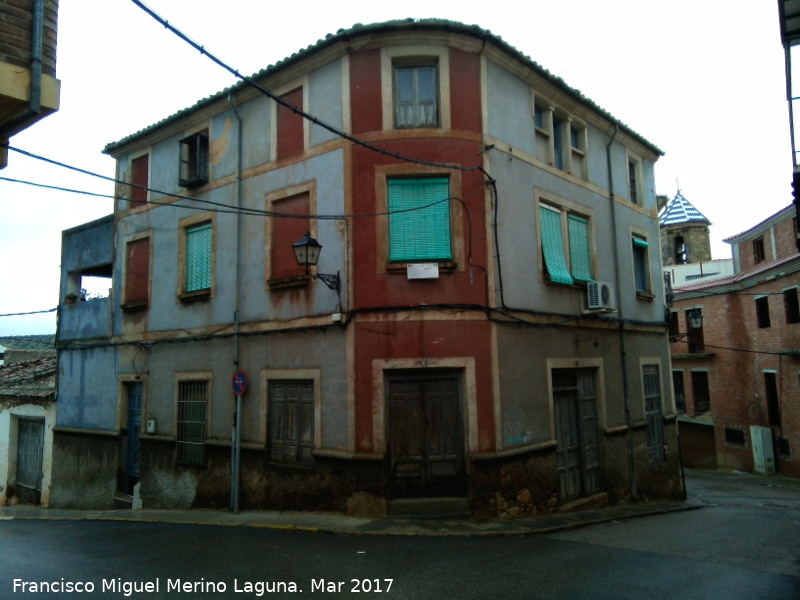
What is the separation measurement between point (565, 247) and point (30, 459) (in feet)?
52.3

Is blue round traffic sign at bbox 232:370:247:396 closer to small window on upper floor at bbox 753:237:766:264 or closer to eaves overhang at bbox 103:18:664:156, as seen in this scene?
eaves overhang at bbox 103:18:664:156

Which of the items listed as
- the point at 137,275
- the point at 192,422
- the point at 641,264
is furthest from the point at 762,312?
the point at 137,275

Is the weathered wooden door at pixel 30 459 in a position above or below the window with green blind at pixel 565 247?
below

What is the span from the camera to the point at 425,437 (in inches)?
394

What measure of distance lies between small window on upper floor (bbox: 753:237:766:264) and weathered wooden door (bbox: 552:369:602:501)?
64.0 feet

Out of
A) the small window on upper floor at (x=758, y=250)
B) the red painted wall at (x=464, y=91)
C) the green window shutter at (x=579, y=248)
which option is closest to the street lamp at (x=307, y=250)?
the red painted wall at (x=464, y=91)

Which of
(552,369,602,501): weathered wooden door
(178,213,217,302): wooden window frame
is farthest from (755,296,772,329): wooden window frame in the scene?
(178,213,217,302): wooden window frame

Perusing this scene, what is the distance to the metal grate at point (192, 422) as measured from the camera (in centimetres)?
1265

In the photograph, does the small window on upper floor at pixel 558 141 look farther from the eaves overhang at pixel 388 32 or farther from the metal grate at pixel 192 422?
the metal grate at pixel 192 422

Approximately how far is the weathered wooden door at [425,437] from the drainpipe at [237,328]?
3.46 m

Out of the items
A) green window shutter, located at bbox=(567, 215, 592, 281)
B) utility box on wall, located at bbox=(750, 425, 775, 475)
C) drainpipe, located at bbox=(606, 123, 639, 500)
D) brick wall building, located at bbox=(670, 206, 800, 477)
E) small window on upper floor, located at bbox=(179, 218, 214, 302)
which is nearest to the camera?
green window shutter, located at bbox=(567, 215, 592, 281)

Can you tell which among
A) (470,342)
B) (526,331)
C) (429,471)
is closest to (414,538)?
(429,471)

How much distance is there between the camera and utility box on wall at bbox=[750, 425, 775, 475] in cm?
2561

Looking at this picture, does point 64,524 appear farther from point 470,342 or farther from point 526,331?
point 526,331
